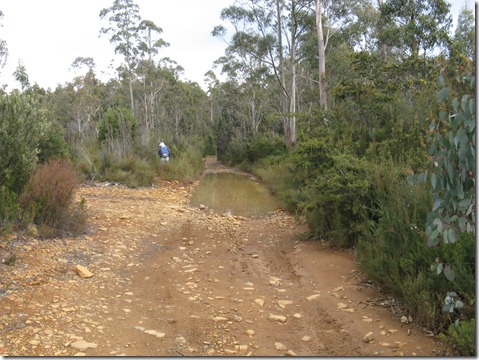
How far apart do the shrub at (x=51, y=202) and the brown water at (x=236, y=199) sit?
17.1ft

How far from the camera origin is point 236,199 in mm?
15492

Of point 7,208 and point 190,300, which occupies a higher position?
point 7,208

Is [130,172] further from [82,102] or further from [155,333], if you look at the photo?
[82,102]

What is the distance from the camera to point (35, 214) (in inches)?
280

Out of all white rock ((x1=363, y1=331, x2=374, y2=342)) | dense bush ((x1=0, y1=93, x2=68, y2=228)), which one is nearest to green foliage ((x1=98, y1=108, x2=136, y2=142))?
dense bush ((x1=0, y1=93, x2=68, y2=228))

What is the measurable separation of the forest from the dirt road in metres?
0.46

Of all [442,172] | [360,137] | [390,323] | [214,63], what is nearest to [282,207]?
[360,137]

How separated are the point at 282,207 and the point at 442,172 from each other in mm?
10623

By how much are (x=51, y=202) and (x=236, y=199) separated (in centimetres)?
868

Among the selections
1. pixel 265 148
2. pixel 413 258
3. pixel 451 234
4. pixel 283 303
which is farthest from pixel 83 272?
pixel 265 148

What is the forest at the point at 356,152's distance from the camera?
265cm

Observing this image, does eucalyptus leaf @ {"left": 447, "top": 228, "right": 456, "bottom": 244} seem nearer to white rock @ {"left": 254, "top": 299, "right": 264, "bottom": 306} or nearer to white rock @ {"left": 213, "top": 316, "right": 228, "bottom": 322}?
white rock @ {"left": 213, "top": 316, "right": 228, "bottom": 322}

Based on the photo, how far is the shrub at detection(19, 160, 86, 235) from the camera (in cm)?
713

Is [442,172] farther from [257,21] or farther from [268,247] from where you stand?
[257,21]
